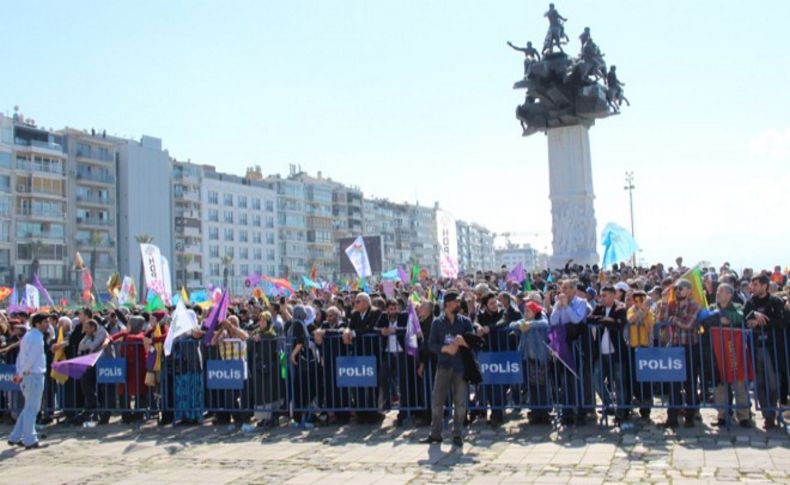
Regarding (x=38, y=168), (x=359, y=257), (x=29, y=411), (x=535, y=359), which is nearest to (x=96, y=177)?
(x=38, y=168)

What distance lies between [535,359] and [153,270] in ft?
44.2

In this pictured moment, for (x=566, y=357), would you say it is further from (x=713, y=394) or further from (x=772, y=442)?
(x=772, y=442)

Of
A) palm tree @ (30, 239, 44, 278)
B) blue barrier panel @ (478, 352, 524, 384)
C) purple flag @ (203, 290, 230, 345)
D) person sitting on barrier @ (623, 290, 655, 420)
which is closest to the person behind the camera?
person sitting on barrier @ (623, 290, 655, 420)

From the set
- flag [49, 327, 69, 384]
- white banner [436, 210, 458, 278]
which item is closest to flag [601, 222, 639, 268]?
white banner [436, 210, 458, 278]

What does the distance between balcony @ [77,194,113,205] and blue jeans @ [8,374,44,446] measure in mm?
88009

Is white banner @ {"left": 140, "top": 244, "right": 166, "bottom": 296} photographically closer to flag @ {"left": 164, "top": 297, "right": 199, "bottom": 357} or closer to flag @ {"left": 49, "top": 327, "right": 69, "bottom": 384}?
flag @ {"left": 49, "top": 327, "right": 69, "bottom": 384}

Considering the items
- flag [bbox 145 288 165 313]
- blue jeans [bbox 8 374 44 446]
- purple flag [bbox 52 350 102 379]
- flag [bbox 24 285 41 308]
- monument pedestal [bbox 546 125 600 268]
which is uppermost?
monument pedestal [bbox 546 125 600 268]

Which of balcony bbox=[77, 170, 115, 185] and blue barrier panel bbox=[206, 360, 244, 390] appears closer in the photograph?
blue barrier panel bbox=[206, 360, 244, 390]

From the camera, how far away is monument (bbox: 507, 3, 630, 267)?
32.0 meters

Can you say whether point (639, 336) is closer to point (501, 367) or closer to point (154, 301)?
point (501, 367)

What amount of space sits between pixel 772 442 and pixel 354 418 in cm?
576

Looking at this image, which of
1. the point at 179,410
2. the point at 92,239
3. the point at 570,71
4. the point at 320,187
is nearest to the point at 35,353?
the point at 179,410

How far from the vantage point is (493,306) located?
1200 centimetres

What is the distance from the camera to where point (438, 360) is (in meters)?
10.5
